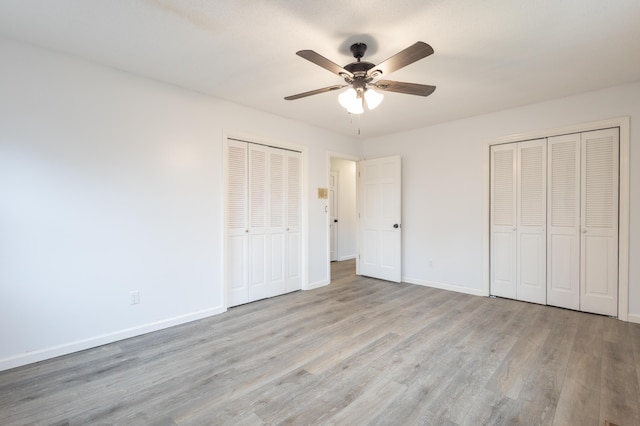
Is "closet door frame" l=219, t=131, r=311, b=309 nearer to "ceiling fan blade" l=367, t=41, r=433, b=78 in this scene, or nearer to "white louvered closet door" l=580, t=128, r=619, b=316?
"ceiling fan blade" l=367, t=41, r=433, b=78

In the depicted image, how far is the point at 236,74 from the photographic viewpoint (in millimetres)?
2938

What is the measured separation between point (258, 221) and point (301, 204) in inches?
31.3

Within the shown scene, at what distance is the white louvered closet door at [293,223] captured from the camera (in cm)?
441

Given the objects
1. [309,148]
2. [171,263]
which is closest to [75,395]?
[171,263]

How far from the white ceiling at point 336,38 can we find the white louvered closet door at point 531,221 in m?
0.84

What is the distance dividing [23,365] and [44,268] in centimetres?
77

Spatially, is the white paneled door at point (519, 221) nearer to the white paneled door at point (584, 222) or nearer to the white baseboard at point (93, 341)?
the white paneled door at point (584, 222)

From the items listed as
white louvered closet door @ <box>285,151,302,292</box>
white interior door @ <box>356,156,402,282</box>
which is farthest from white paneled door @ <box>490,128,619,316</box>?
white louvered closet door @ <box>285,151,302,292</box>

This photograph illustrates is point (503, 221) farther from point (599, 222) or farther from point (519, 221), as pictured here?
point (599, 222)

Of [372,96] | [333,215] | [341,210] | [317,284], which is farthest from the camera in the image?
[341,210]

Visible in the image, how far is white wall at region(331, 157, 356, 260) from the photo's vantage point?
23.5 feet

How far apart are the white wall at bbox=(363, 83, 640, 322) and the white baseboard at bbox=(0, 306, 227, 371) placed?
3375 millimetres

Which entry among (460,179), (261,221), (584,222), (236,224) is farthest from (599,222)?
(236,224)

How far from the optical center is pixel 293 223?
4.48 metres
